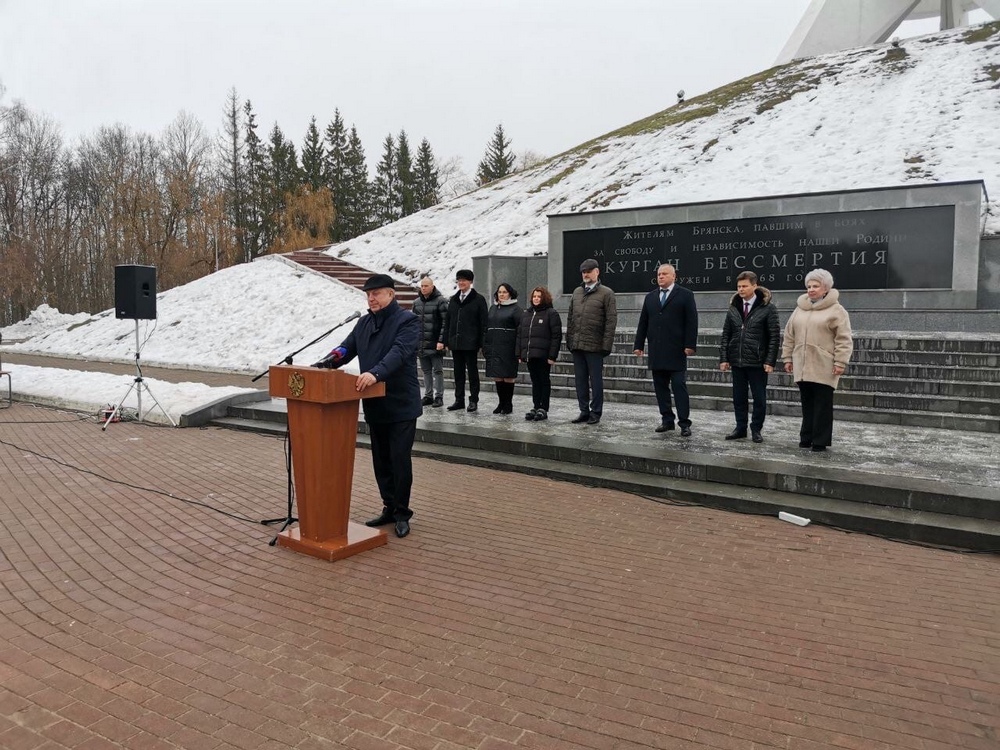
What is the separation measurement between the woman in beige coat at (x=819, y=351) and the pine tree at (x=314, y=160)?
45873 mm

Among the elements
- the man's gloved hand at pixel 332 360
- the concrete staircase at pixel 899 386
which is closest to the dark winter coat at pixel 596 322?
the concrete staircase at pixel 899 386

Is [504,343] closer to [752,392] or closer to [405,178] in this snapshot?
[752,392]

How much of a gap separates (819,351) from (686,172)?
1421 cm

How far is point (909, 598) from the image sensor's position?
4004 mm

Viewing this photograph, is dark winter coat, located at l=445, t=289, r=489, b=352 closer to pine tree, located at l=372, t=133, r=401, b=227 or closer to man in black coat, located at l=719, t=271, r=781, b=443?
man in black coat, located at l=719, t=271, r=781, b=443

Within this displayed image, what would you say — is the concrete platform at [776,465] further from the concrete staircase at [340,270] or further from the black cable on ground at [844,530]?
the concrete staircase at [340,270]

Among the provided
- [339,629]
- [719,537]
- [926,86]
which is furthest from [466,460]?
[926,86]

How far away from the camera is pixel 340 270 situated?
22.8 m

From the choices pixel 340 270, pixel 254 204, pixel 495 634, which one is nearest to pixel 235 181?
pixel 254 204

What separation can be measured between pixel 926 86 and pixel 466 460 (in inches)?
785

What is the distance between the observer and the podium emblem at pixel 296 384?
4.48 m

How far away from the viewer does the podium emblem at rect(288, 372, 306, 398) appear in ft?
14.7

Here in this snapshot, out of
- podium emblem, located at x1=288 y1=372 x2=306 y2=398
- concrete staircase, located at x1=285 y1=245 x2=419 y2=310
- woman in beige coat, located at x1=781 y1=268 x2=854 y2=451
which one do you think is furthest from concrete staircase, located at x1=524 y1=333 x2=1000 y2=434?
concrete staircase, located at x1=285 y1=245 x2=419 y2=310

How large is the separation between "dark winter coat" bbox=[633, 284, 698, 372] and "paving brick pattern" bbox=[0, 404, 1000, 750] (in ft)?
7.38
